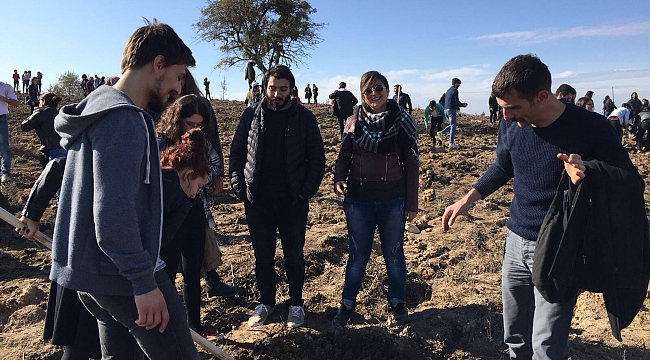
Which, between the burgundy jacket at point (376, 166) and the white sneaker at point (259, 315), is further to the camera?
the white sneaker at point (259, 315)

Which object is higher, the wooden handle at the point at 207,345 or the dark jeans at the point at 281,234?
the dark jeans at the point at 281,234

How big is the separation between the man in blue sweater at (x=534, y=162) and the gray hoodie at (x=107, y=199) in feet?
Answer: 5.07

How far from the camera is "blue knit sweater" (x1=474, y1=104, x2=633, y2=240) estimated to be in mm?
1996

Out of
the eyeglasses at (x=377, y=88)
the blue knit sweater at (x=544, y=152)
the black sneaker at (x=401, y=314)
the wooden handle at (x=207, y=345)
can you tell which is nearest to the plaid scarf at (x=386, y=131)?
the eyeglasses at (x=377, y=88)

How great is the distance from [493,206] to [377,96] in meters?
4.19

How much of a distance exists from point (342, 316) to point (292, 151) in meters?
1.29

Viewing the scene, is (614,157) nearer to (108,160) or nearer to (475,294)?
(108,160)

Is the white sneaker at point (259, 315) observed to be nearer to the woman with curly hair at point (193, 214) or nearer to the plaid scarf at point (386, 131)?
the woman with curly hair at point (193, 214)

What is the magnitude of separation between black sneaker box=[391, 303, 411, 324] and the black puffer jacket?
3.61 ft

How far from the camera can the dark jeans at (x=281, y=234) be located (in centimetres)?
342

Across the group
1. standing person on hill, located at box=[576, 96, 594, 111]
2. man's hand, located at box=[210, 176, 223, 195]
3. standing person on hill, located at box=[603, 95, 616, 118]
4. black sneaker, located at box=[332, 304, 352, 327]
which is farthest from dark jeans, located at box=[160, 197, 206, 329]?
standing person on hill, located at box=[603, 95, 616, 118]

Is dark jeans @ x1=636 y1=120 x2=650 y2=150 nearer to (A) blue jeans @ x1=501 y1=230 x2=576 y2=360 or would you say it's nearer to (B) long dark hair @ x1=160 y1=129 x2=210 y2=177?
(A) blue jeans @ x1=501 y1=230 x2=576 y2=360

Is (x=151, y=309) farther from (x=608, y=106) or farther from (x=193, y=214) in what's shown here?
(x=608, y=106)

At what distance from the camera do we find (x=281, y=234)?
138 inches
